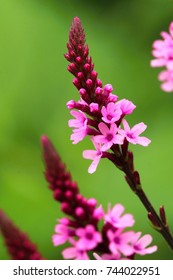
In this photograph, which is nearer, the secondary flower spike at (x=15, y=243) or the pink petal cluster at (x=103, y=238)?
the pink petal cluster at (x=103, y=238)

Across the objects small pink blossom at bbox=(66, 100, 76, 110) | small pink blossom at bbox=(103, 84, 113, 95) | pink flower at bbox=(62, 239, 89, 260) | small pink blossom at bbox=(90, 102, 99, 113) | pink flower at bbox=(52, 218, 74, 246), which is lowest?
pink flower at bbox=(62, 239, 89, 260)

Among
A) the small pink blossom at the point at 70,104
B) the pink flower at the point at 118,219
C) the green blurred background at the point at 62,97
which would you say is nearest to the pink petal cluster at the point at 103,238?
the pink flower at the point at 118,219

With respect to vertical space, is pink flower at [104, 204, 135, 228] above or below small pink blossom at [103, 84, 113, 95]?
below

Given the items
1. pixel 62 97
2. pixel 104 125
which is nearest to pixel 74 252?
pixel 104 125

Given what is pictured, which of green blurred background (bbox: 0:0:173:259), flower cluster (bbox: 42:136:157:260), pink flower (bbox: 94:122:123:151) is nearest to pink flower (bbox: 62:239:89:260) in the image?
flower cluster (bbox: 42:136:157:260)

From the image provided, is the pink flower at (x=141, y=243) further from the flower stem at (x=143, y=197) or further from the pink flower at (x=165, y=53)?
the pink flower at (x=165, y=53)

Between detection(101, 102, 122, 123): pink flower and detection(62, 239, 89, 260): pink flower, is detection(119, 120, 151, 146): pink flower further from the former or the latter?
detection(62, 239, 89, 260): pink flower

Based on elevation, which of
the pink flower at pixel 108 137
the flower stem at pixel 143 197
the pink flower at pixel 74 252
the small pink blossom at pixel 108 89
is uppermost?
the small pink blossom at pixel 108 89

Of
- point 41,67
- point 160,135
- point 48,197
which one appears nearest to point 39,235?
point 48,197
